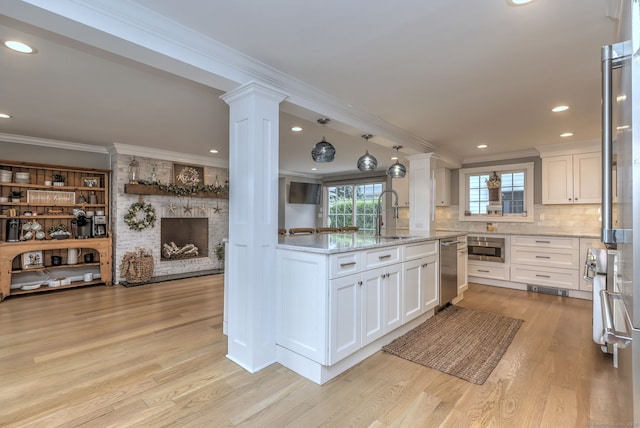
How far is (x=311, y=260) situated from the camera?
229 cm

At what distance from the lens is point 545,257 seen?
4875 millimetres

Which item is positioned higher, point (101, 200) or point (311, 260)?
point (101, 200)

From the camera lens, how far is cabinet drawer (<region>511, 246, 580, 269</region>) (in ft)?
15.2

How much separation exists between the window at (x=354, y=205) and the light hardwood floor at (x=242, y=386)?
4.93 meters

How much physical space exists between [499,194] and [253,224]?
5.14 meters

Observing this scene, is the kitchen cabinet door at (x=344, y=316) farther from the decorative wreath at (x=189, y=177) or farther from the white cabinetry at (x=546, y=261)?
the decorative wreath at (x=189, y=177)

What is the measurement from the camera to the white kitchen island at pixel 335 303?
221 cm

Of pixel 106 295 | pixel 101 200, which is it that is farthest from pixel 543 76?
pixel 101 200

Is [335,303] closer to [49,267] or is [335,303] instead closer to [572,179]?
[572,179]

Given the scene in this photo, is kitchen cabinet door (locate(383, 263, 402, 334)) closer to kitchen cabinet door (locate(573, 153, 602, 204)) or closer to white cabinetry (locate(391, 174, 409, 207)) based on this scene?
kitchen cabinet door (locate(573, 153, 602, 204))

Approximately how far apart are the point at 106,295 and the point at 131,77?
11.2 feet

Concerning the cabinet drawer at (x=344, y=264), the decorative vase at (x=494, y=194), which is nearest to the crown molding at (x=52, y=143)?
the cabinet drawer at (x=344, y=264)

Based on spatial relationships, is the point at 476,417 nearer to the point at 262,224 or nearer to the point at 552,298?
the point at 262,224

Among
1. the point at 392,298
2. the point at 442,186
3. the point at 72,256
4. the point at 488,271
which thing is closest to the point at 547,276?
the point at 488,271
